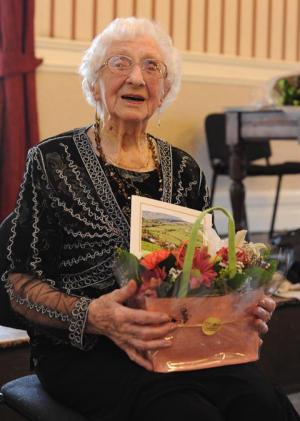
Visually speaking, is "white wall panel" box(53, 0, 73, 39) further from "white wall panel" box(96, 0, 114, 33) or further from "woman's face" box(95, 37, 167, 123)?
"woman's face" box(95, 37, 167, 123)

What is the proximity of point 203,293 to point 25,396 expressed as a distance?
1.57ft

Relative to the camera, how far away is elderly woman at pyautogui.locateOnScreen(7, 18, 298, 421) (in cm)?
147

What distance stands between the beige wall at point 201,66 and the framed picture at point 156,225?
2865 millimetres

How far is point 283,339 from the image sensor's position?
275cm

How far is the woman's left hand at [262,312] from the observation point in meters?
1.53

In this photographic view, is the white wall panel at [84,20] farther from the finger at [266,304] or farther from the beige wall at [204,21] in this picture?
the finger at [266,304]

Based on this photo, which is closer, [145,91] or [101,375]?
Answer: [101,375]

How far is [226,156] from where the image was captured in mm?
4848

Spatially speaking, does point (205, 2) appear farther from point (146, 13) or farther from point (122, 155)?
point (122, 155)

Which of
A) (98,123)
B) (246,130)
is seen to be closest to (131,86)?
(98,123)

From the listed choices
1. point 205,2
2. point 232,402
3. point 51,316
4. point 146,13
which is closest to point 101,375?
point 51,316

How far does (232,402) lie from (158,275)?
32cm

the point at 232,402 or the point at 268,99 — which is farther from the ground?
the point at 268,99

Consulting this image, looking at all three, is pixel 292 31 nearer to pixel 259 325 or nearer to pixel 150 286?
pixel 259 325
